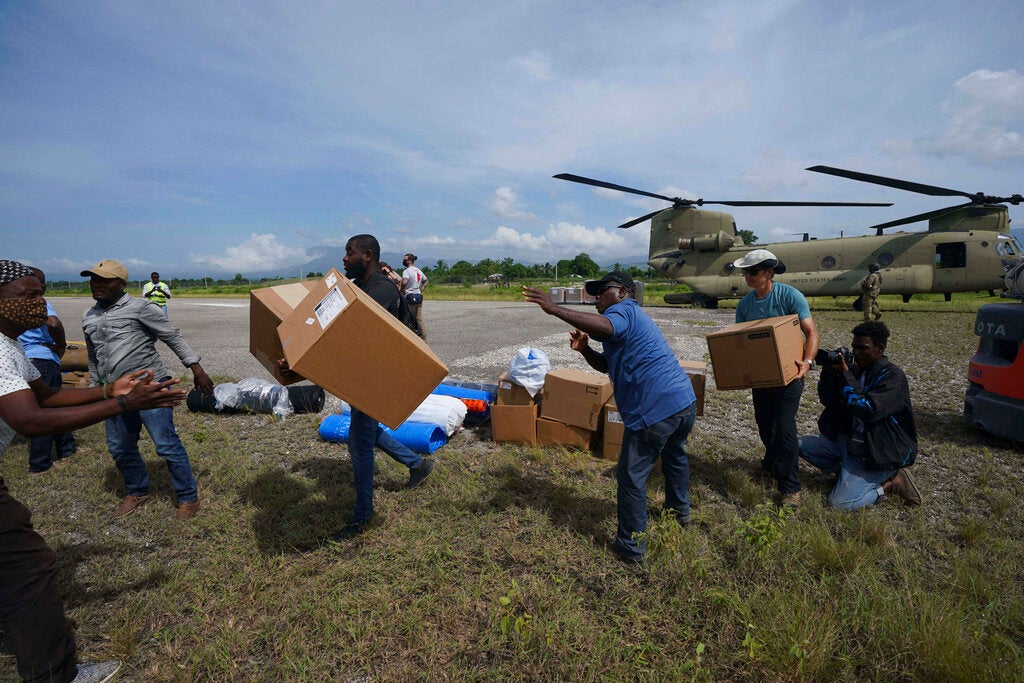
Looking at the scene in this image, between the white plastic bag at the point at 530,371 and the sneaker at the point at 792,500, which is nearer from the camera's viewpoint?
the sneaker at the point at 792,500

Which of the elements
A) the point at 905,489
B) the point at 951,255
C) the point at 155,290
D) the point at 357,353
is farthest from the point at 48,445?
the point at 951,255

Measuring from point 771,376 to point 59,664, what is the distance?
424 centimetres

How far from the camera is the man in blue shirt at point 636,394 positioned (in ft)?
9.00

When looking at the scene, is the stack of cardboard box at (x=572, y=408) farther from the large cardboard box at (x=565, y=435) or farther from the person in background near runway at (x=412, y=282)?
the person in background near runway at (x=412, y=282)

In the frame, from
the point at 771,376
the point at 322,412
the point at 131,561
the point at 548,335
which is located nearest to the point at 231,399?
the point at 322,412

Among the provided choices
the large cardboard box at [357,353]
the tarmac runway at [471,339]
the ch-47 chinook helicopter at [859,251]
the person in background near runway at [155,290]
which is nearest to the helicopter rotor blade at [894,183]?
the ch-47 chinook helicopter at [859,251]

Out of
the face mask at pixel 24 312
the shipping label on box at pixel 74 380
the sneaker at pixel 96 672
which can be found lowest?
the sneaker at pixel 96 672

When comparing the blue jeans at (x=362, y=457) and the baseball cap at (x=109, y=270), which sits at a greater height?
the baseball cap at (x=109, y=270)

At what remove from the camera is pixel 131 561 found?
9.59 feet

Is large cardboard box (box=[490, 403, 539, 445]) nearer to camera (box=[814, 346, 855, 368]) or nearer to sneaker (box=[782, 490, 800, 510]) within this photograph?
sneaker (box=[782, 490, 800, 510])

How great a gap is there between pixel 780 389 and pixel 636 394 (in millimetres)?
1451

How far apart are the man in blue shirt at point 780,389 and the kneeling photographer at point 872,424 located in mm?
240

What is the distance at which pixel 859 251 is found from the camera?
16.8m

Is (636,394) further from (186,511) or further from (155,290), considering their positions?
(155,290)
